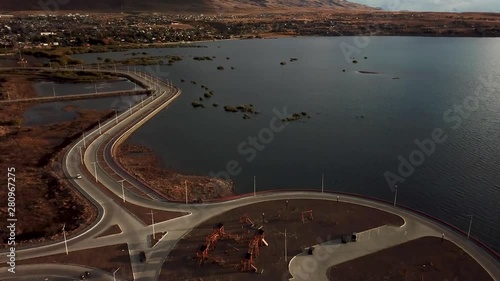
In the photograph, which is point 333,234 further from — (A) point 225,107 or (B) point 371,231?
(A) point 225,107

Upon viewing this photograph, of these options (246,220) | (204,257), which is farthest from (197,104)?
(204,257)

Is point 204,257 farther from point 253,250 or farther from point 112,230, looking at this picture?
point 112,230

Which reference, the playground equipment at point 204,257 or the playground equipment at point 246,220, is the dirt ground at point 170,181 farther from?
the playground equipment at point 204,257

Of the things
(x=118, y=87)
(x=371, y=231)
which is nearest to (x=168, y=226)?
(x=371, y=231)

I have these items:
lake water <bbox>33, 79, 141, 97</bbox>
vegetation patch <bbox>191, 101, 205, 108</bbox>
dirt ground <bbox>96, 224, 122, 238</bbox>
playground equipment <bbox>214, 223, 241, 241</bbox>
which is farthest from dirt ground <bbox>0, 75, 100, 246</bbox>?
vegetation patch <bbox>191, 101, 205, 108</bbox>

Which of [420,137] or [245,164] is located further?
[420,137]

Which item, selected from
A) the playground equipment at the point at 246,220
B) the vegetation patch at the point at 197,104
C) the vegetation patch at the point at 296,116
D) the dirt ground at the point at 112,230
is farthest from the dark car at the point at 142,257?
the vegetation patch at the point at 197,104

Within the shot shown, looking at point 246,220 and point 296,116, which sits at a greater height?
point 296,116
